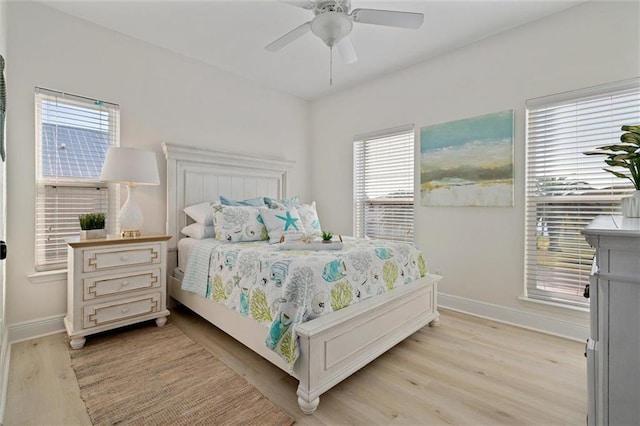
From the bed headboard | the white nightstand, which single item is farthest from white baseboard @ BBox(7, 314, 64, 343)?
the bed headboard

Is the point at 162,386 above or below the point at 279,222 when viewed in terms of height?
below

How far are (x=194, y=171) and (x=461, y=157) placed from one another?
279cm

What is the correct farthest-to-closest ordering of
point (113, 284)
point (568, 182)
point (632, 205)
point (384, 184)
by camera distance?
point (384, 184) → point (568, 182) → point (113, 284) → point (632, 205)

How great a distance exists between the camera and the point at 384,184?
3.77 metres

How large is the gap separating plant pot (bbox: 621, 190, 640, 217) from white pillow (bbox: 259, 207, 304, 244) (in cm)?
204

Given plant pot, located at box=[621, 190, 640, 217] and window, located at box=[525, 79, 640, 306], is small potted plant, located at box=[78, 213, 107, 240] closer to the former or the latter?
plant pot, located at box=[621, 190, 640, 217]

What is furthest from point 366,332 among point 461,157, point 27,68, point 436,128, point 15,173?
point 27,68

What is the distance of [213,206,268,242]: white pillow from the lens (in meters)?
2.68

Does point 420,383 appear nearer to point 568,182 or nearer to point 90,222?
point 568,182

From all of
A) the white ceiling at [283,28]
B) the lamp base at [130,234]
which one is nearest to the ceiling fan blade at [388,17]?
the white ceiling at [283,28]

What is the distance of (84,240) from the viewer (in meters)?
2.29

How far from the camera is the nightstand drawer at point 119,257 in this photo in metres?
2.24

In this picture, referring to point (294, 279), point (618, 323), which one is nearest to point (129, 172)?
point (294, 279)

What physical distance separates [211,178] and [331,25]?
83.1 inches
